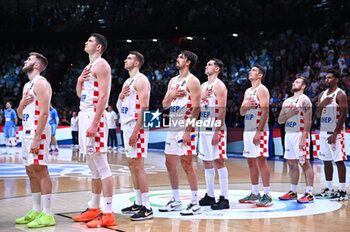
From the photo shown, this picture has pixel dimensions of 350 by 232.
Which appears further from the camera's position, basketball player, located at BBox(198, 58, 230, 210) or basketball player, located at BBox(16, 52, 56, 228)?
basketball player, located at BBox(198, 58, 230, 210)

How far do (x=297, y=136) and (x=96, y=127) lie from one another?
3861 millimetres

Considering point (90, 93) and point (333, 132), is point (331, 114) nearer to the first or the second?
point (333, 132)

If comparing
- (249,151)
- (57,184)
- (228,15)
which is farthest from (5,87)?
(249,151)

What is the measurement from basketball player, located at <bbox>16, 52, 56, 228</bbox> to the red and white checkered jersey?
45 centimetres

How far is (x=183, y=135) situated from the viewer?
6.35 meters

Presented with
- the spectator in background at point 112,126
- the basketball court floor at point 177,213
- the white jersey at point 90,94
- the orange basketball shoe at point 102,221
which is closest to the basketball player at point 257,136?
the basketball court floor at point 177,213

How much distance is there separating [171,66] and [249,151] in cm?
1717

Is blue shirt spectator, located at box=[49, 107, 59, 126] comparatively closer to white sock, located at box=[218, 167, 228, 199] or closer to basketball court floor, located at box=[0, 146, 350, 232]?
basketball court floor, located at box=[0, 146, 350, 232]

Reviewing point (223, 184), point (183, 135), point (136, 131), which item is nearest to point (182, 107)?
point (183, 135)

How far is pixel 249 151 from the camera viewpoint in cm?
736

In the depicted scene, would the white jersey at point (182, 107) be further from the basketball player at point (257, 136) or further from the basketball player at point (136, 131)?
the basketball player at point (257, 136)

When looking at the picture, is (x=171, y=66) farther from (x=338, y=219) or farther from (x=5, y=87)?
(x=338, y=219)

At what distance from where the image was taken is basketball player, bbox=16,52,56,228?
18.4 feet

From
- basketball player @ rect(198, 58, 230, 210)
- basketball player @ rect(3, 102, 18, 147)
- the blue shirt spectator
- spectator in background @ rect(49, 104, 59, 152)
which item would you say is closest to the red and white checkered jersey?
basketball player @ rect(198, 58, 230, 210)
